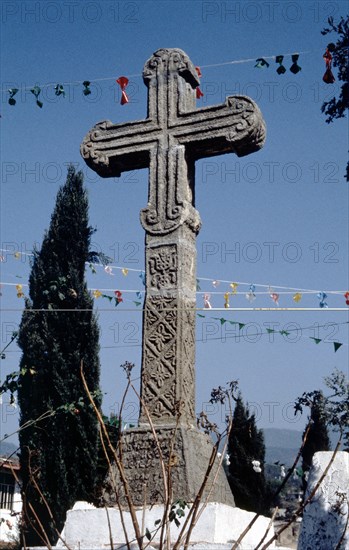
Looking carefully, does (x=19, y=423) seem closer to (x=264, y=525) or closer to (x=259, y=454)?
(x=259, y=454)

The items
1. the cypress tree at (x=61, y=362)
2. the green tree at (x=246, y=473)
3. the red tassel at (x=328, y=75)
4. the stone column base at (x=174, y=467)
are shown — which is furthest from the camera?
the green tree at (x=246, y=473)

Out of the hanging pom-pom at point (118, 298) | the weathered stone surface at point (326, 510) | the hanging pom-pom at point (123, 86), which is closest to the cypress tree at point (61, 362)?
the hanging pom-pom at point (118, 298)

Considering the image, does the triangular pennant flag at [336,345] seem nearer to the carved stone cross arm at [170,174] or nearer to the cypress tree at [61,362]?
the carved stone cross arm at [170,174]

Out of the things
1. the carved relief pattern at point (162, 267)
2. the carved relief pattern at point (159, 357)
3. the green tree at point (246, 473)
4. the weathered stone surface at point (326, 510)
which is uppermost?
the carved relief pattern at point (162, 267)

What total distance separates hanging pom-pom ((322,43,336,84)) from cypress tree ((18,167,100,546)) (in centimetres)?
905

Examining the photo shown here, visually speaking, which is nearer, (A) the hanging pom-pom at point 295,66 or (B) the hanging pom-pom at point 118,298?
(A) the hanging pom-pom at point 295,66

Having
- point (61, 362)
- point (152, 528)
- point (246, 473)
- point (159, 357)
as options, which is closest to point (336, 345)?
point (159, 357)

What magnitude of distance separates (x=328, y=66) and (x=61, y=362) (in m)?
10.8

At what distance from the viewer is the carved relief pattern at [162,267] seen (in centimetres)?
527

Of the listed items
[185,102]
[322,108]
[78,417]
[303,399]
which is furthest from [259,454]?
[303,399]

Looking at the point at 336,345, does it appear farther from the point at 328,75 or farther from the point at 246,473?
the point at 246,473

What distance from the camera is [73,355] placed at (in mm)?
16266

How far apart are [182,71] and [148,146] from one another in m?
0.72

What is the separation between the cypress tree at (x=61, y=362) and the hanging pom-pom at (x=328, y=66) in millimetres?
9045
